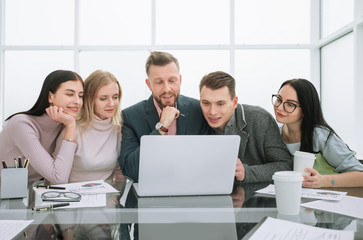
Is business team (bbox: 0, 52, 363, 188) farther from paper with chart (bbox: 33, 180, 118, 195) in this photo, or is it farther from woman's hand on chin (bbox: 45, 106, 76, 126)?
paper with chart (bbox: 33, 180, 118, 195)

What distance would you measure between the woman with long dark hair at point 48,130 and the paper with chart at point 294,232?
129 cm

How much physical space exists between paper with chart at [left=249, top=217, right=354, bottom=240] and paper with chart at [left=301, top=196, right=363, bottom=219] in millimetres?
208

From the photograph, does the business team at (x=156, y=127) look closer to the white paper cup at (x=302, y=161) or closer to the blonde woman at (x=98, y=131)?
the blonde woman at (x=98, y=131)

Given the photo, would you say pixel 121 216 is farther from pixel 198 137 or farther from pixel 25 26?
pixel 25 26

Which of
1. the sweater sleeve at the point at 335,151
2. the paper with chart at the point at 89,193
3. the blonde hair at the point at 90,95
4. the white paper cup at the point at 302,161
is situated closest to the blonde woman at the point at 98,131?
the blonde hair at the point at 90,95

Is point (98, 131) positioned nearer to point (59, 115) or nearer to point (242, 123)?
point (59, 115)

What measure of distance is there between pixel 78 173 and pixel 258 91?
4061 mm

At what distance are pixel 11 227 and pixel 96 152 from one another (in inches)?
46.8

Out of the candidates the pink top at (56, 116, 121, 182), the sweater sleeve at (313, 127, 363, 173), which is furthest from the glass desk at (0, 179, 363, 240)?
the pink top at (56, 116, 121, 182)

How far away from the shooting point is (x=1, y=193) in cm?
132

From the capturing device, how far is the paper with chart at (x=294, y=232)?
2.81ft

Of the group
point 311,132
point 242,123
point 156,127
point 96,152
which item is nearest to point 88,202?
point 156,127

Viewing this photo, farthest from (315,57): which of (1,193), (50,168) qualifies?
(1,193)

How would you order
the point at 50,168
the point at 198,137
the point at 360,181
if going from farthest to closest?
the point at 50,168 < the point at 360,181 < the point at 198,137
